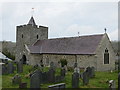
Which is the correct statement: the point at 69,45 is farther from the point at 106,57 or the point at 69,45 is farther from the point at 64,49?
the point at 106,57

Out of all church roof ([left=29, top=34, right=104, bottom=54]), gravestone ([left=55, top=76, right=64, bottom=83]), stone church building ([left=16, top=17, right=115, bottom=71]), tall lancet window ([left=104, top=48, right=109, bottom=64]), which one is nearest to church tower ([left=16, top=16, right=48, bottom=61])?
stone church building ([left=16, top=17, right=115, bottom=71])

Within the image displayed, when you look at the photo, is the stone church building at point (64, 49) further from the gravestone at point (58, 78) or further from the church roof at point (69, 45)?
the gravestone at point (58, 78)

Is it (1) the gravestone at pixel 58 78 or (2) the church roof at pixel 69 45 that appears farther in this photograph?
(2) the church roof at pixel 69 45

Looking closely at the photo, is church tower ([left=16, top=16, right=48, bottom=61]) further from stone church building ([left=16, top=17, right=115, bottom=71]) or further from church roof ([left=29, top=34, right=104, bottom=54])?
church roof ([left=29, top=34, right=104, bottom=54])

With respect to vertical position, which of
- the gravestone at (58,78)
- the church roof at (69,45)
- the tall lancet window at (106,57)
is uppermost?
the church roof at (69,45)

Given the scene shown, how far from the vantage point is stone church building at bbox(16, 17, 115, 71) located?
2442cm

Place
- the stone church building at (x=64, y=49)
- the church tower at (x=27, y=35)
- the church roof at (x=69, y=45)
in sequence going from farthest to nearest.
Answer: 1. the church tower at (x=27, y=35)
2. the church roof at (x=69, y=45)
3. the stone church building at (x=64, y=49)

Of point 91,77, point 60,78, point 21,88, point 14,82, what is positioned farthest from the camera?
point 91,77

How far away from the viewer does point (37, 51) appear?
104 feet

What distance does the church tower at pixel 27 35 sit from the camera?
34.4 metres

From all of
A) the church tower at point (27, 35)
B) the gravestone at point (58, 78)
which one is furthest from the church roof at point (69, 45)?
the gravestone at point (58, 78)

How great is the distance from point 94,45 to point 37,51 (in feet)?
34.9

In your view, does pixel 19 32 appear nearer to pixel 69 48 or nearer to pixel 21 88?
pixel 69 48

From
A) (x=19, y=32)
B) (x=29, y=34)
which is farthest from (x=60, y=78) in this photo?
(x=19, y=32)
